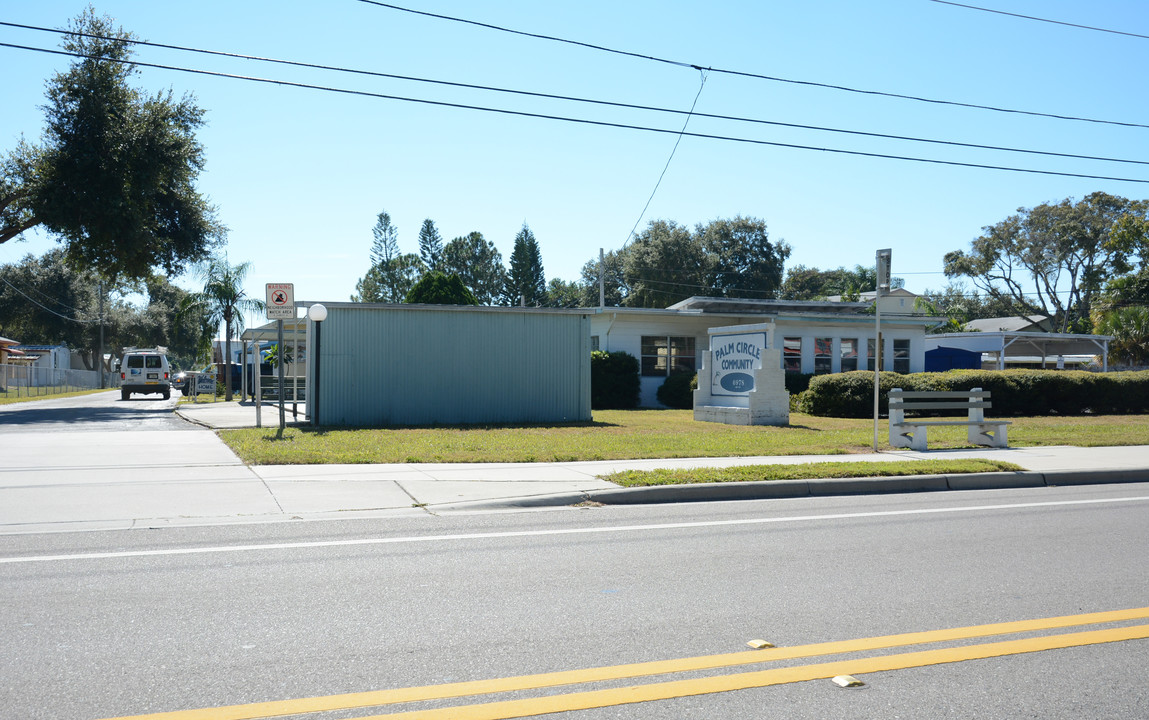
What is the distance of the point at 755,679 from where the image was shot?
13.7 feet

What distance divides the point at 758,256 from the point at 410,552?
207 feet

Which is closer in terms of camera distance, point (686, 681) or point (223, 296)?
point (686, 681)

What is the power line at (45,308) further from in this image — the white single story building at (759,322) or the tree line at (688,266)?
the white single story building at (759,322)

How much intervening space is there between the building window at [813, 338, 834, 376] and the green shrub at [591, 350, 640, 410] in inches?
286

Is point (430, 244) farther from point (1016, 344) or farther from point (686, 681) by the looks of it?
point (686, 681)

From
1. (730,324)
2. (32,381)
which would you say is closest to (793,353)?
(730,324)

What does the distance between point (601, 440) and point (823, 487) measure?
5.37 metres

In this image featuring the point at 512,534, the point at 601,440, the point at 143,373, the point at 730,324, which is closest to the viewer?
the point at 512,534

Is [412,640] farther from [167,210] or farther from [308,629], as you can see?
[167,210]

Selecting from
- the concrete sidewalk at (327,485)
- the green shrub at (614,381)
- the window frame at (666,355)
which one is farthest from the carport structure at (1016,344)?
the concrete sidewalk at (327,485)

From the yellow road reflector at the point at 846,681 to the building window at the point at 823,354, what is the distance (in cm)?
2808

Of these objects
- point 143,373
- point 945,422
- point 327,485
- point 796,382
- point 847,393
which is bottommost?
point 327,485

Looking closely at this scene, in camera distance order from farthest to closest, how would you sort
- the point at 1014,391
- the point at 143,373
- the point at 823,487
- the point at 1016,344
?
1. the point at 1016,344
2. the point at 143,373
3. the point at 1014,391
4. the point at 823,487

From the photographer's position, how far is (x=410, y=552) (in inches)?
269
